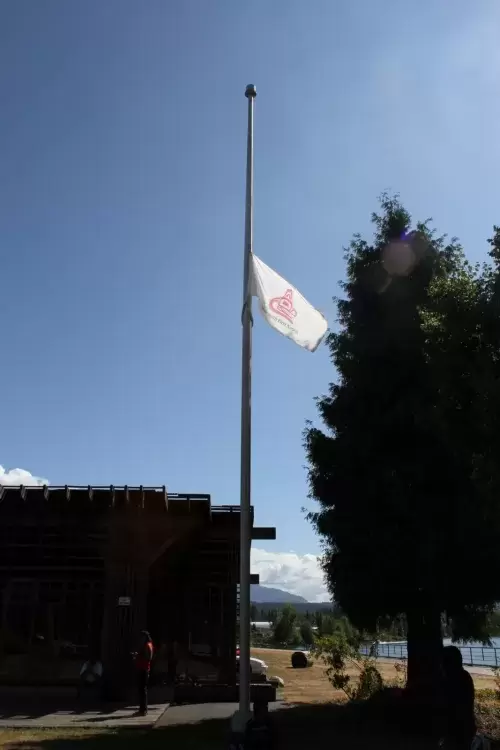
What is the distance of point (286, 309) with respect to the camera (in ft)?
33.8

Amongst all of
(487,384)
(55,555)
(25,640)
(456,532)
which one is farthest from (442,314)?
(25,640)

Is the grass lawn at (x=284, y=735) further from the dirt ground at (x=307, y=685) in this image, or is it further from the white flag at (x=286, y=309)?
the white flag at (x=286, y=309)

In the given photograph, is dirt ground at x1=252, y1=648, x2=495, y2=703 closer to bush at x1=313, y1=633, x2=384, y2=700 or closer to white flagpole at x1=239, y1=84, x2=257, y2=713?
bush at x1=313, y1=633, x2=384, y2=700

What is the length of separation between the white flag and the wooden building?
640 centimetres

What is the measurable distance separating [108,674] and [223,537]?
402 cm

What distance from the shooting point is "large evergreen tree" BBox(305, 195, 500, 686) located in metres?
10.2

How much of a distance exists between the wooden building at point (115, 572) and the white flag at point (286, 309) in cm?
640

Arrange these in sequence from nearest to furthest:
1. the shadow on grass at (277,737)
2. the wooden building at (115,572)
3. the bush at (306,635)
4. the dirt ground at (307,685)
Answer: the shadow on grass at (277,737)
the wooden building at (115,572)
the dirt ground at (307,685)
the bush at (306,635)

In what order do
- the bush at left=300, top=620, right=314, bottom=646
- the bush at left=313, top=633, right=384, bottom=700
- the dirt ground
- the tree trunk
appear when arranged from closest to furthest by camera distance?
the tree trunk, the bush at left=313, top=633, right=384, bottom=700, the dirt ground, the bush at left=300, top=620, right=314, bottom=646

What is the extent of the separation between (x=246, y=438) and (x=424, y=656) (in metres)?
6.63

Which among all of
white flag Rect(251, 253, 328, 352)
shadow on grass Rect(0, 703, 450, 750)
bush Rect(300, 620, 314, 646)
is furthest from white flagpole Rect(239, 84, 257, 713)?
bush Rect(300, 620, 314, 646)

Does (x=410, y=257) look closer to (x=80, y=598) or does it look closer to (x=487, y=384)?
(x=487, y=384)

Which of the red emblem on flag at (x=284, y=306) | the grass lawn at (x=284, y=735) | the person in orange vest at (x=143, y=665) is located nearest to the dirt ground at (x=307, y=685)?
the grass lawn at (x=284, y=735)

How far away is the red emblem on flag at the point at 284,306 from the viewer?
33.4 feet
